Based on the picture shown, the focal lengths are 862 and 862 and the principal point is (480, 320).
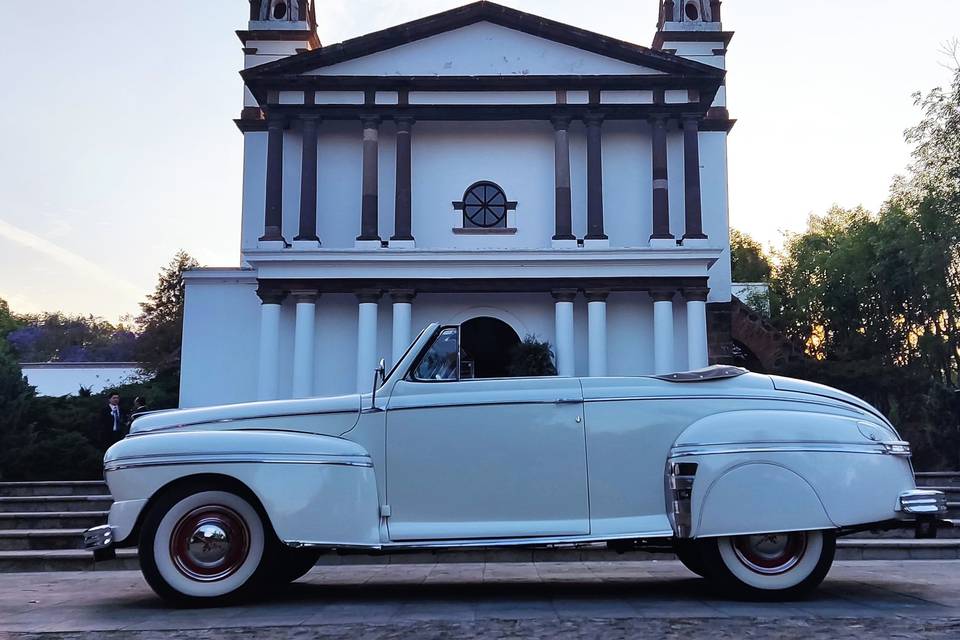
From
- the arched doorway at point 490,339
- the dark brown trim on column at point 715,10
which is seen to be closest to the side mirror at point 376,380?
the arched doorway at point 490,339

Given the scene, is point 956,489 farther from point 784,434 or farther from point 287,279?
point 287,279

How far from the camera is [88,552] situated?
9719mm

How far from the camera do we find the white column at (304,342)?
2136 centimetres

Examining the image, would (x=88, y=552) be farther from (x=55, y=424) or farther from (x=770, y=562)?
(x=55, y=424)

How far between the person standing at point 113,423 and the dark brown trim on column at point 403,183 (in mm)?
7662

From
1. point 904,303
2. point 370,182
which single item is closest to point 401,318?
point 370,182

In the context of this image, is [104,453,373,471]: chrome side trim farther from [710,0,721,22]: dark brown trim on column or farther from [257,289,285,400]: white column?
[710,0,721,22]: dark brown trim on column

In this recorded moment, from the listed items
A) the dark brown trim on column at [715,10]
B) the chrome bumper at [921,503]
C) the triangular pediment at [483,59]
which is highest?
the dark brown trim on column at [715,10]

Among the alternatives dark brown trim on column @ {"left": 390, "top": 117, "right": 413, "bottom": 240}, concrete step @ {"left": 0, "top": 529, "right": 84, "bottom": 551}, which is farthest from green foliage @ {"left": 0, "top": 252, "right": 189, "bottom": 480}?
dark brown trim on column @ {"left": 390, "top": 117, "right": 413, "bottom": 240}

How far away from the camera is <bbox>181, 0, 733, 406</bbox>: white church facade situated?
2139cm

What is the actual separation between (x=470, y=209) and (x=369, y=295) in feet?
14.2

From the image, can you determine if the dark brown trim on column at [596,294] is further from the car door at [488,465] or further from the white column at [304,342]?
the car door at [488,465]

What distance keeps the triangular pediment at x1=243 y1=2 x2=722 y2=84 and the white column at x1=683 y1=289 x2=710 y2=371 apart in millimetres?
5981

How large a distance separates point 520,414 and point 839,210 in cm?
4745
